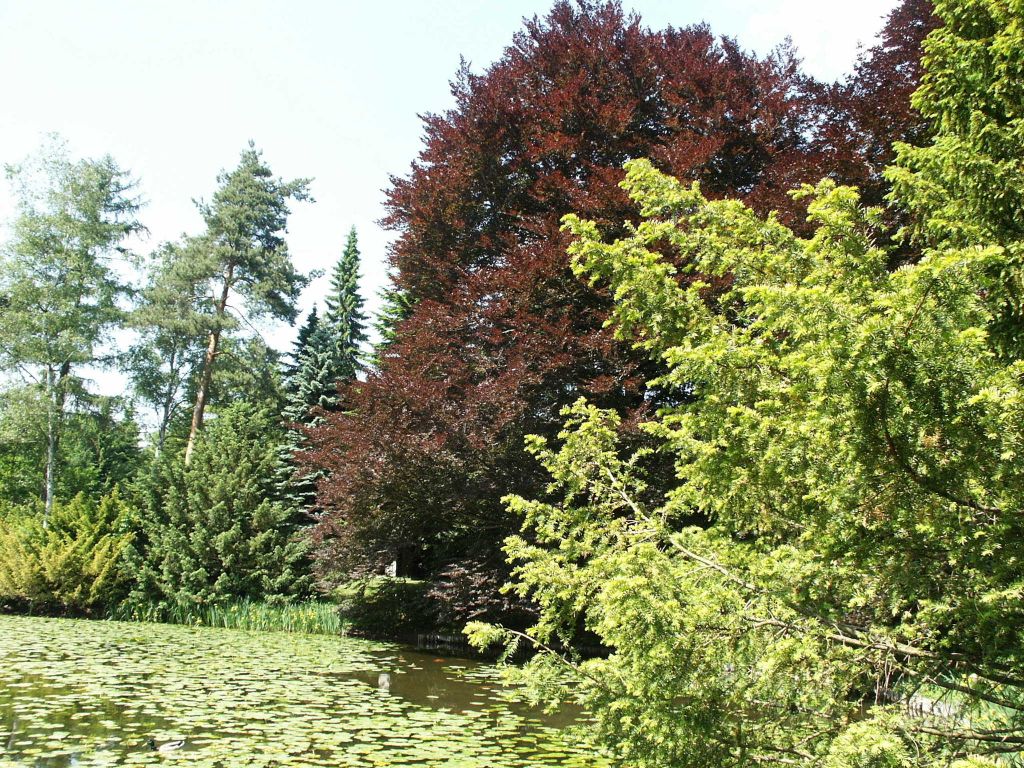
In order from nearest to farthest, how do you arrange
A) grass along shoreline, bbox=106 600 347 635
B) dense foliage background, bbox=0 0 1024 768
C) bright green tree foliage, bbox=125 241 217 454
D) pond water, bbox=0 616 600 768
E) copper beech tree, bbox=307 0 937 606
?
dense foliage background, bbox=0 0 1024 768
pond water, bbox=0 616 600 768
copper beech tree, bbox=307 0 937 606
grass along shoreline, bbox=106 600 347 635
bright green tree foliage, bbox=125 241 217 454

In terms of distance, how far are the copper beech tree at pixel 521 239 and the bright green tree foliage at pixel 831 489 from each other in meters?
5.82

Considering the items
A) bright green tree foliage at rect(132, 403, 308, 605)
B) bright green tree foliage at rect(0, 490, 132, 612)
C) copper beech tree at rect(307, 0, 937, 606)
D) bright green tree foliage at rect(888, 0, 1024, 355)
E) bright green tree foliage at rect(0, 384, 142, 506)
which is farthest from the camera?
bright green tree foliage at rect(0, 384, 142, 506)

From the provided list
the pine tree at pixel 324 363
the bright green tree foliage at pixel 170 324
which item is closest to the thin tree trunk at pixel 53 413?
the bright green tree foliage at pixel 170 324

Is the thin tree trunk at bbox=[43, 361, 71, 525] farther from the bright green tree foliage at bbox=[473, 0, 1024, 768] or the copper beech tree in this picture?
the bright green tree foliage at bbox=[473, 0, 1024, 768]

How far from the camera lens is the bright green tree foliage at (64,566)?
13.3 metres

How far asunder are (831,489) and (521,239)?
10128 millimetres

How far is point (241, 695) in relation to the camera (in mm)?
6590

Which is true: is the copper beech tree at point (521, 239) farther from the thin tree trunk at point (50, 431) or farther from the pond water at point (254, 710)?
the thin tree trunk at point (50, 431)

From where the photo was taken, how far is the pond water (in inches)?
188

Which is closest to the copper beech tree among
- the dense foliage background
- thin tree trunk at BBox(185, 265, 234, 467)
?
the dense foliage background

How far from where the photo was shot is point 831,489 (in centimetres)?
206

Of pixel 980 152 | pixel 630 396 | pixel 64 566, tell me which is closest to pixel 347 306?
pixel 64 566

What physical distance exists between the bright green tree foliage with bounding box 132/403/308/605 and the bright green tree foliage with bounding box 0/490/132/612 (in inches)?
22.2

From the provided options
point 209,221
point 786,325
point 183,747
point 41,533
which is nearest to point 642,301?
point 786,325
